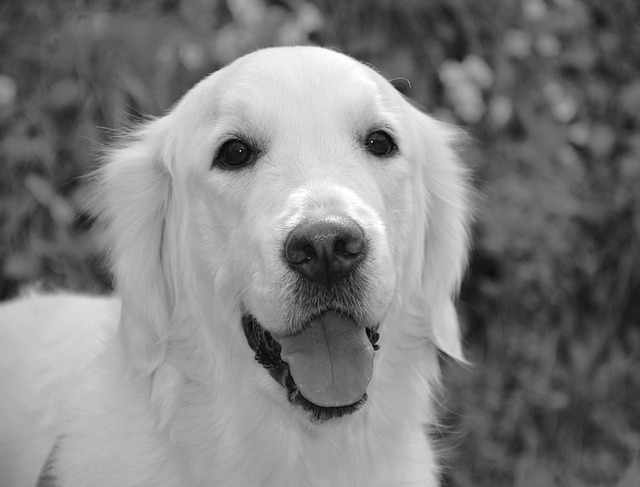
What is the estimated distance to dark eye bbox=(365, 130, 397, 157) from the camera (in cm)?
273

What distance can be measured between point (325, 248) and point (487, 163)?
2773mm

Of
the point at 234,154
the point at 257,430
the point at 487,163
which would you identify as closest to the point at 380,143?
the point at 234,154

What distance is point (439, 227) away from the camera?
10.3 feet

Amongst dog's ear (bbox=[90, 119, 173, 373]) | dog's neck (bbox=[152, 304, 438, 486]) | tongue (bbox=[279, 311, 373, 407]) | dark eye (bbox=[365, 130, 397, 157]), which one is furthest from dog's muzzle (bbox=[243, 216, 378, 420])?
dark eye (bbox=[365, 130, 397, 157])

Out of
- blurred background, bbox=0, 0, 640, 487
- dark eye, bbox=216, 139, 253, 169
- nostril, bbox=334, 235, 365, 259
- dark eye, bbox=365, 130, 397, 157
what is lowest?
blurred background, bbox=0, 0, 640, 487

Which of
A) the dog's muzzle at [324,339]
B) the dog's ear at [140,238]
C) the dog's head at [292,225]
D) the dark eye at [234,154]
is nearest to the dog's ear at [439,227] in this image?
the dog's head at [292,225]

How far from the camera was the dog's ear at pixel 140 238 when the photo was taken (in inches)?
110

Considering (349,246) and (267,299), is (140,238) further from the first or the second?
(349,246)

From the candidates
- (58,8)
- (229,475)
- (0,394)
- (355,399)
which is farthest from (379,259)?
(58,8)

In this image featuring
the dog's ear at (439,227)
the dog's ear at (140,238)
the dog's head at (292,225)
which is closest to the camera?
the dog's head at (292,225)

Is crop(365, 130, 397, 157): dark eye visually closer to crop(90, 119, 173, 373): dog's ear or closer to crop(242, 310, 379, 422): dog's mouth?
crop(242, 310, 379, 422): dog's mouth

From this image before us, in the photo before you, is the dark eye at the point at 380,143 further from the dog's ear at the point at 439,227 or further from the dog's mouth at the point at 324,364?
the dog's mouth at the point at 324,364

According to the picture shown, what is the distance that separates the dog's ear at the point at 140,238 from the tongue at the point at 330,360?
1.79 ft

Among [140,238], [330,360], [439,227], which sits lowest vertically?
[140,238]
